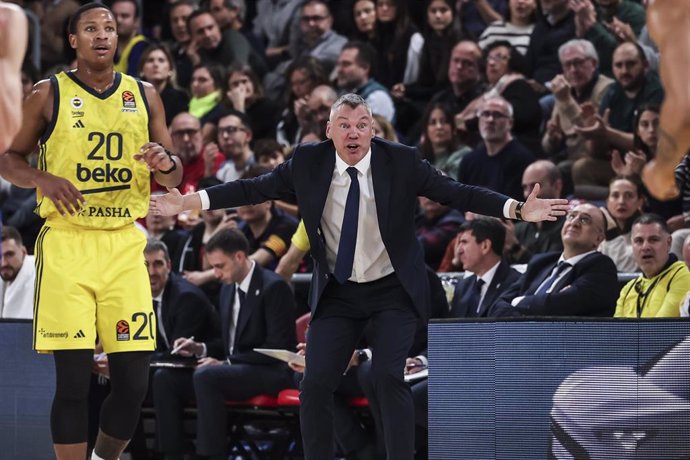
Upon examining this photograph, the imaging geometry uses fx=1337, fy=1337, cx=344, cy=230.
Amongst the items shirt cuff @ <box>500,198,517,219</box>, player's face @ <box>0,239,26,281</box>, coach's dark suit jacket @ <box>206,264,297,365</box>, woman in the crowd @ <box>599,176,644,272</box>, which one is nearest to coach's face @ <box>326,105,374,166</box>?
shirt cuff @ <box>500,198,517,219</box>

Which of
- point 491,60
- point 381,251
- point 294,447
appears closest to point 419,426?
point 294,447

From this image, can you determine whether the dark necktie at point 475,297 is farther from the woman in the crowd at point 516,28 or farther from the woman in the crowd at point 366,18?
the woman in the crowd at point 366,18

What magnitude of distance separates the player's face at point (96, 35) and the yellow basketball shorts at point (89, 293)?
94 centimetres

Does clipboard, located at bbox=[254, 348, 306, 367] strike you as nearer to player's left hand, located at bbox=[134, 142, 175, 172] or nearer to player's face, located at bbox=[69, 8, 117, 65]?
player's left hand, located at bbox=[134, 142, 175, 172]

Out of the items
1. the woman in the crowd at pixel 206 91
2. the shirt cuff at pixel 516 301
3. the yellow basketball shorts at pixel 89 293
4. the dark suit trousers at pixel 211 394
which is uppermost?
the woman in the crowd at pixel 206 91

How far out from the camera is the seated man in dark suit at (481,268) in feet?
30.7

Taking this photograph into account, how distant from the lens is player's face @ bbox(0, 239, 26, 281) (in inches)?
420

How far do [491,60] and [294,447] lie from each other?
429cm

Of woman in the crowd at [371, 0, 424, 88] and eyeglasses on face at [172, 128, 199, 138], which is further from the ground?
woman in the crowd at [371, 0, 424, 88]

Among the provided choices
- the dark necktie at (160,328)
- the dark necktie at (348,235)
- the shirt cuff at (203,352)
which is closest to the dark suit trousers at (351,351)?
the dark necktie at (348,235)

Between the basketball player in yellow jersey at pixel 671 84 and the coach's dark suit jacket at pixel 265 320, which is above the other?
the basketball player in yellow jersey at pixel 671 84

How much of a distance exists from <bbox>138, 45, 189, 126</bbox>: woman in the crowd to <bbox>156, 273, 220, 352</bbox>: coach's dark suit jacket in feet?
11.7

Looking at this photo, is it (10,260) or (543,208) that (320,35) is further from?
(543,208)

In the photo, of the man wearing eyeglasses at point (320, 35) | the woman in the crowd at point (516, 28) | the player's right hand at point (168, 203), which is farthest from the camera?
the man wearing eyeglasses at point (320, 35)
